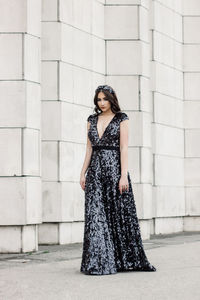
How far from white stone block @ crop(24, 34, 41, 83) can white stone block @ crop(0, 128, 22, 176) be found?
809 mm

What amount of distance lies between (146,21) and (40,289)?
8.42 meters

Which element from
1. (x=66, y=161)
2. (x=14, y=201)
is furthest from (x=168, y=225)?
(x=14, y=201)

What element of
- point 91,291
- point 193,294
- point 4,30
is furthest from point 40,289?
point 4,30

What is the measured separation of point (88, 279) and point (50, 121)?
5.16 metres

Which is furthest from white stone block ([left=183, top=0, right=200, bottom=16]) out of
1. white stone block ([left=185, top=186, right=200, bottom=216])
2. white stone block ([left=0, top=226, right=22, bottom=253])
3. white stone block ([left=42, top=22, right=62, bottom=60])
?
white stone block ([left=0, top=226, right=22, bottom=253])

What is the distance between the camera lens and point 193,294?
666 centimetres

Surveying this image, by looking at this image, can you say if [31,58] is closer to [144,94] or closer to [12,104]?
[12,104]

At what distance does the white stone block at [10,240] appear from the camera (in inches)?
420

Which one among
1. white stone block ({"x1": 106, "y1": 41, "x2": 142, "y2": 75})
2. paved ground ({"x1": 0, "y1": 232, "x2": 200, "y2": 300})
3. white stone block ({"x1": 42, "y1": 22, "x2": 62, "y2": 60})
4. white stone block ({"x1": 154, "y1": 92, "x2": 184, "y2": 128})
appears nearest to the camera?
paved ground ({"x1": 0, "y1": 232, "x2": 200, "y2": 300})

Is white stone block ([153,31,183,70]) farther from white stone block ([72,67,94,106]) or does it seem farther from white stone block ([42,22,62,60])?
white stone block ([42,22,62,60])

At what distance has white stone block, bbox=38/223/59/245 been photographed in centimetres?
1243

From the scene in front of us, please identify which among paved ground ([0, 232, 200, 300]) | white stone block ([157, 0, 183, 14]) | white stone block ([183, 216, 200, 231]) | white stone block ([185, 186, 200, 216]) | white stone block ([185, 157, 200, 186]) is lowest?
paved ground ([0, 232, 200, 300])

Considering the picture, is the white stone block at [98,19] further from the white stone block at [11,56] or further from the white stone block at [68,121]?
the white stone block at [11,56]

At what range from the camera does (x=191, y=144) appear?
17.1 m
